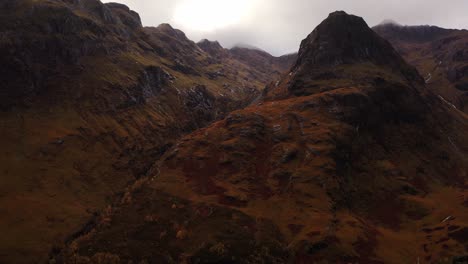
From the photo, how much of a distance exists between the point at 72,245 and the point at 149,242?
26.7 metres

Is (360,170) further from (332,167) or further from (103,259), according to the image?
(103,259)

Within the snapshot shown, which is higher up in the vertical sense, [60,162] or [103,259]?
[60,162]

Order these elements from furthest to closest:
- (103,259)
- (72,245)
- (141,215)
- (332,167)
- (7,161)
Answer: (332,167), (7,161), (141,215), (72,245), (103,259)

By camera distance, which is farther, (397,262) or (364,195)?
(364,195)

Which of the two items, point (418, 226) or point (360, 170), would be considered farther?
point (360, 170)

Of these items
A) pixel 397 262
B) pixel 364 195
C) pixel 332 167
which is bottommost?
pixel 397 262

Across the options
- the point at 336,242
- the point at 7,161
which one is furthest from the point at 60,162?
the point at 336,242

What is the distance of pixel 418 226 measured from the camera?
163 m

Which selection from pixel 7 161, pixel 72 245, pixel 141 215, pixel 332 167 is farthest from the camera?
pixel 332 167

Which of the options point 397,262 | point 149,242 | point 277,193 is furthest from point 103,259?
point 397,262

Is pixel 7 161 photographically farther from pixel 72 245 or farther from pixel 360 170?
pixel 360 170

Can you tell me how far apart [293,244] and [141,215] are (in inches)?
2409

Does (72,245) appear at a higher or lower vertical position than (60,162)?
lower

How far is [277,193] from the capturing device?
176 metres
